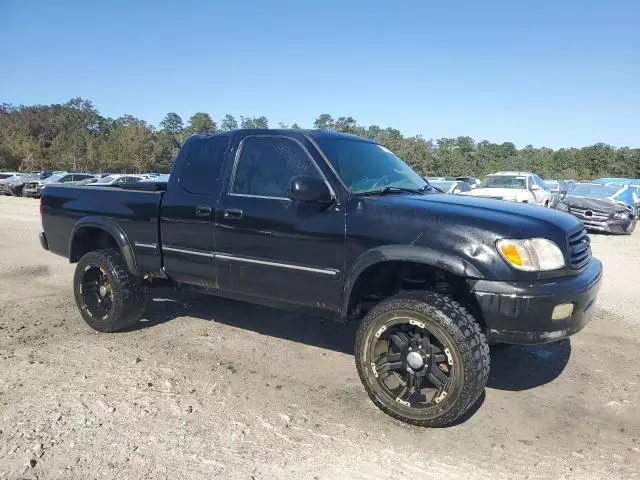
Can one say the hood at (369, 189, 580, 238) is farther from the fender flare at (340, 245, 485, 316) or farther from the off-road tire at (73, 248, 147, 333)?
the off-road tire at (73, 248, 147, 333)

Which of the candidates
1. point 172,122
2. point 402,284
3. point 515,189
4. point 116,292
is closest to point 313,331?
point 402,284

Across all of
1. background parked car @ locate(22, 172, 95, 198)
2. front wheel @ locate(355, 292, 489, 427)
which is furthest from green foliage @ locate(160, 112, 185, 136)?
front wheel @ locate(355, 292, 489, 427)

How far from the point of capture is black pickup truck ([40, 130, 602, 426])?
3123 millimetres

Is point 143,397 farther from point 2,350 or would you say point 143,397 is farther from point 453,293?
point 453,293

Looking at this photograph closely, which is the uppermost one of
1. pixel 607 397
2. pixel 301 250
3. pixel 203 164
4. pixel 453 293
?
pixel 203 164

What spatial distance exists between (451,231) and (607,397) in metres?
1.93

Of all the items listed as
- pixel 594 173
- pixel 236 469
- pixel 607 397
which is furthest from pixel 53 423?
pixel 594 173

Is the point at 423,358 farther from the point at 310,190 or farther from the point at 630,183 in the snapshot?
the point at 630,183

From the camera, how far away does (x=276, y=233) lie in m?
3.83

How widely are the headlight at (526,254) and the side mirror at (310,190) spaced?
1198 mm

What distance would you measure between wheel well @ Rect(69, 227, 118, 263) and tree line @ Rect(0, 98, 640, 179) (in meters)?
39.2

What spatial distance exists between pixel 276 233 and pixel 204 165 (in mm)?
1107

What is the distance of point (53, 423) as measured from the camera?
3.22 m

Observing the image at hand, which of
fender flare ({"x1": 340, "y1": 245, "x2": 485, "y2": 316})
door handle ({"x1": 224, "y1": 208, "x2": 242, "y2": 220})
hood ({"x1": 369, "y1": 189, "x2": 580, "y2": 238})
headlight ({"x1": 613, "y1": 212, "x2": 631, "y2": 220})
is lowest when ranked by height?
headlight ({"x1": 613, "y1": 212, "x2": 631, "y2": 220})
